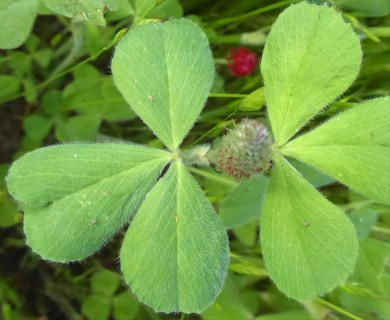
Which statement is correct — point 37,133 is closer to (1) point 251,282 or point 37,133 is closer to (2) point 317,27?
(1) point 251,282

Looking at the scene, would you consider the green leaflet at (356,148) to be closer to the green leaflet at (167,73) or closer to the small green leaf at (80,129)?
the green leaflet at (167,73)

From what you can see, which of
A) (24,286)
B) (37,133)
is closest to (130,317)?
(24,286)

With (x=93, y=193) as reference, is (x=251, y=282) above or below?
below

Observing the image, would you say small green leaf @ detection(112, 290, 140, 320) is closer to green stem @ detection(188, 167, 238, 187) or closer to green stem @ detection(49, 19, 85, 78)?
green stem @ detection(188, 167, 238, 187)

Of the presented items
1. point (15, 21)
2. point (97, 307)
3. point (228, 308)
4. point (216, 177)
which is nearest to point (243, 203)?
point (216, 177)

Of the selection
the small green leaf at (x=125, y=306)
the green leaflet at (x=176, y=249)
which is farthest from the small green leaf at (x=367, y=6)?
the small green leaf at (x=125, y=306)

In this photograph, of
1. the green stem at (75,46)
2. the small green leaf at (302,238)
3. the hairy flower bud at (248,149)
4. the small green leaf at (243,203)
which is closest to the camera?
the hairy flower bud at (248,149)

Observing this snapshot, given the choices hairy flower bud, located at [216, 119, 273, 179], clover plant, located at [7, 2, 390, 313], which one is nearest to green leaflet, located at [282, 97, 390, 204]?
clover plant, located at [7, 2, 390, 313]
